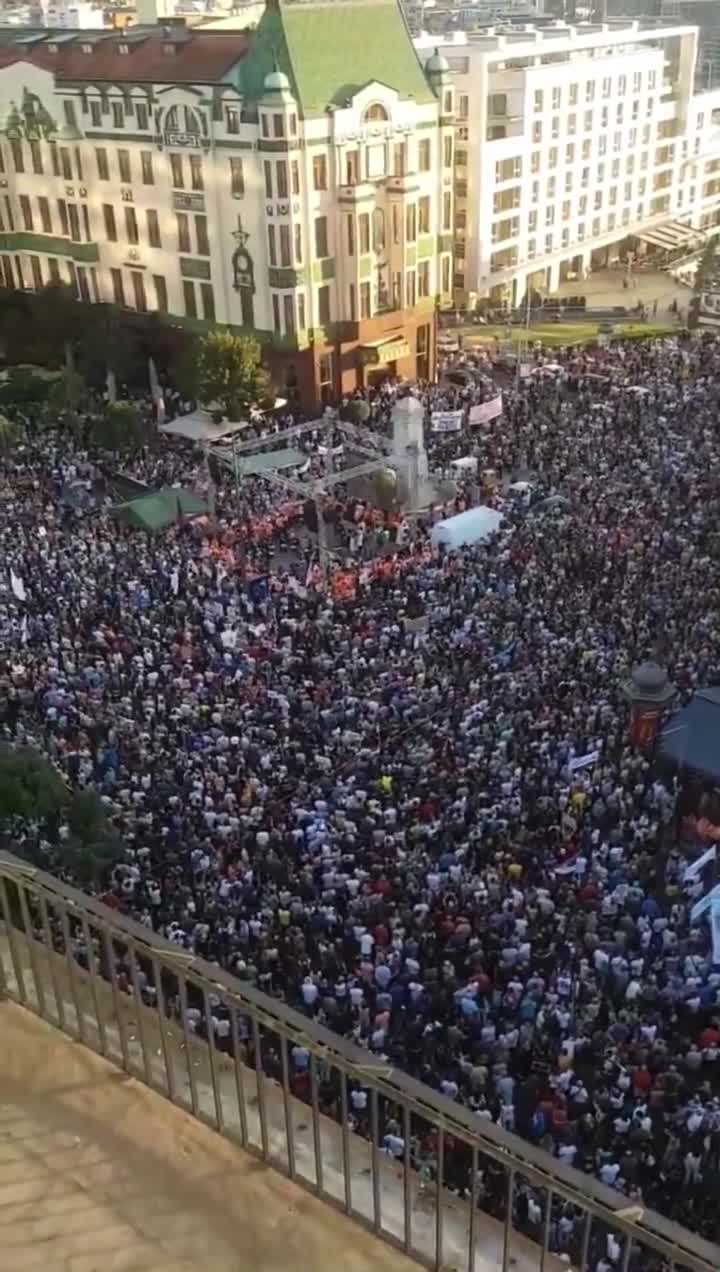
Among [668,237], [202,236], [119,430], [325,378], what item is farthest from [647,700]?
[668,237]

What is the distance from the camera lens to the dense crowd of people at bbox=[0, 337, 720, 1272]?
11312mm

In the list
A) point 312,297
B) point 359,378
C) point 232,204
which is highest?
point 232,204

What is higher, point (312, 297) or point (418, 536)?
point (312, 297)

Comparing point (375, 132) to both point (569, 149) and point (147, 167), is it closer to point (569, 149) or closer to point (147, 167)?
point (147, 167)

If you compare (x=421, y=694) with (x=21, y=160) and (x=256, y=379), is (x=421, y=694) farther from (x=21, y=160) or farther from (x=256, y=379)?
(x=21, y=160)

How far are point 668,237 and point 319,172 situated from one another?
3365 centimetres

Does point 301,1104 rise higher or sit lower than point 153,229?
higher

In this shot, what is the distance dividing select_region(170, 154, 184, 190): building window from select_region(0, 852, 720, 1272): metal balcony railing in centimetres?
3465

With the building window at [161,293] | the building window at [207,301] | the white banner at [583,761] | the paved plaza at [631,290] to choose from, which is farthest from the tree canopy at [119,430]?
the paved plaza at [631,290]

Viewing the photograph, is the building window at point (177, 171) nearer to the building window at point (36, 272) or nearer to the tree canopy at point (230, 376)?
the tree canopy at point (230, 376)

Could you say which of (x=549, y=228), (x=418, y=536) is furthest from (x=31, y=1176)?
(x=549, y=228)

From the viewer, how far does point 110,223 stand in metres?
39.4

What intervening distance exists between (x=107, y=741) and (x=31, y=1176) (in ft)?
40.9

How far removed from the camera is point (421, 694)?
17.8 metres
